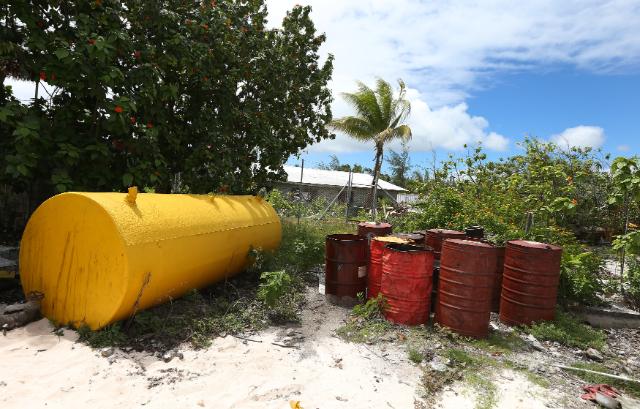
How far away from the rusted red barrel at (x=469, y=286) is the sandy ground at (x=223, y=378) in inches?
33.4

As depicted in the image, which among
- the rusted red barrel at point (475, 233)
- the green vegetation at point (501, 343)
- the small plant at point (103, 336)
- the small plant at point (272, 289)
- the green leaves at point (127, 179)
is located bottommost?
the small plant at point (103, 336)

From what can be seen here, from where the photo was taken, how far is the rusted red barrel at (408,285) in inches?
201

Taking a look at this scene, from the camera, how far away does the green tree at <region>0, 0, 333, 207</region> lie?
5758mm

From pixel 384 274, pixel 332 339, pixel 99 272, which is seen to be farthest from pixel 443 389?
pixel 99 272

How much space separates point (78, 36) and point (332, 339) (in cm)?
505

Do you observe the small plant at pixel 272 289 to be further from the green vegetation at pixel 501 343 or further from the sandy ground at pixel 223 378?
the green vegetation at pixel 501 343

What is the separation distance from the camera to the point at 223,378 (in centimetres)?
379

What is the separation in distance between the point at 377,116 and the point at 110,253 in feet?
59.9

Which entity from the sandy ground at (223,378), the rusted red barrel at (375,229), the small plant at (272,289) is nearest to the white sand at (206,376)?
the sandy ground at (223,378)

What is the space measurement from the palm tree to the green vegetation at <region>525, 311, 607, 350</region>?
51.5 feet

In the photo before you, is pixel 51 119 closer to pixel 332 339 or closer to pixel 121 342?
pixel 121 342

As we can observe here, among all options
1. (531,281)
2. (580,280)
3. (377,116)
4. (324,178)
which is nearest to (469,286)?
(531,281)

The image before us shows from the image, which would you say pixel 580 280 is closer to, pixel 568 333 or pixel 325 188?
pixel 568 333

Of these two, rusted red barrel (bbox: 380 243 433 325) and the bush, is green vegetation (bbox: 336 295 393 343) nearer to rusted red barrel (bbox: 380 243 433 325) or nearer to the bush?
rusted red barrel (bbox: 380 243 433 325)
